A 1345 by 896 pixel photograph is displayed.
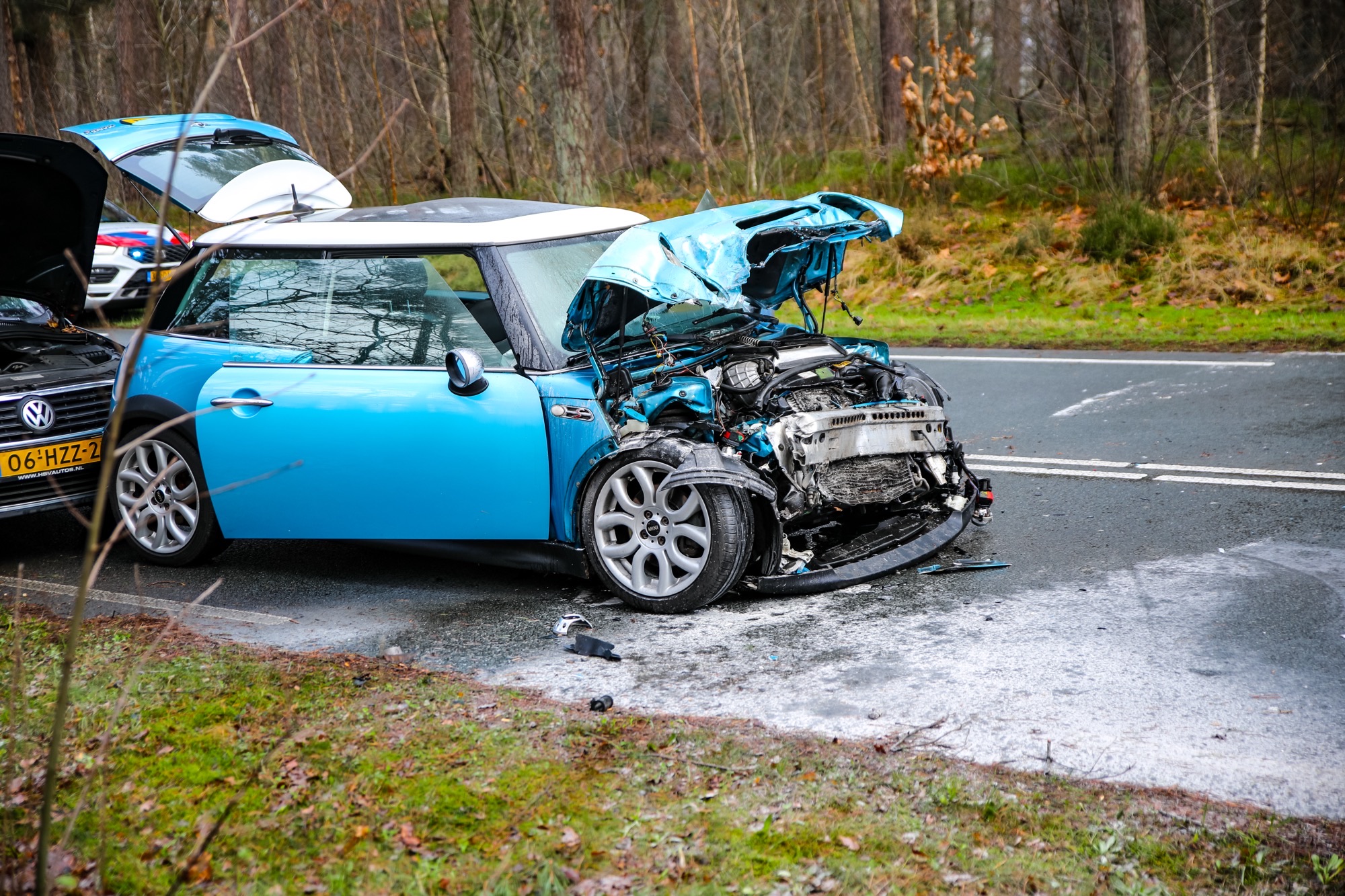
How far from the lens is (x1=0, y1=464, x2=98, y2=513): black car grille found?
627 centimetres

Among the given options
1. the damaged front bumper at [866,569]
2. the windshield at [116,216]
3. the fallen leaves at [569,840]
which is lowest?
the fallen leaves at [569,840]

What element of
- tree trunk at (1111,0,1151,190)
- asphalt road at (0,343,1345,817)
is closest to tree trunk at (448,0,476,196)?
tree trunk at (1111,0,1151,190)

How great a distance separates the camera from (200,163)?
670 cm

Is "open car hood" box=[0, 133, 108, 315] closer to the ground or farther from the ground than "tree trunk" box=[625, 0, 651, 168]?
closer to the ground

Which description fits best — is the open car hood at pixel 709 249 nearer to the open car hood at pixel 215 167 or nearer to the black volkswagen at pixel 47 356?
the open car hood at pixel 215 167

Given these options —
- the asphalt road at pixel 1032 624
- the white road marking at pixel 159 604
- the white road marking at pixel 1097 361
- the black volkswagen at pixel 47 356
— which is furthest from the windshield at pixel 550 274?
the white road marking at pixel 1097 361

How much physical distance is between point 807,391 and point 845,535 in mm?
744

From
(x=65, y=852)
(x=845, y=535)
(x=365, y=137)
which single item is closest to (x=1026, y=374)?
(x=845, y=535)

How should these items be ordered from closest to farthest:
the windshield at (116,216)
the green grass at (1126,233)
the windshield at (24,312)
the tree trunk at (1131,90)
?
the windshield at (24,312) → the green grass at (1126,233) → the tree trunk at (1131,90) → the windshield at (116,216)

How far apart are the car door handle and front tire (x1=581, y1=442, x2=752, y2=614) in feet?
5.11

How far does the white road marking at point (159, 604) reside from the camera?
5.50m

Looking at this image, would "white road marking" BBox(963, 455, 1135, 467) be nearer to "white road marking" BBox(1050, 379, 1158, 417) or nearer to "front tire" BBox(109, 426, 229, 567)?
"white road marking" BBox(1050, 379, 1158, 417)

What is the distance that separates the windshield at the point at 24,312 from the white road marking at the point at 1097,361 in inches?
260

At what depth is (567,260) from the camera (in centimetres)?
582
